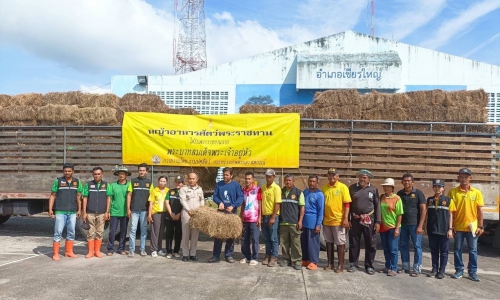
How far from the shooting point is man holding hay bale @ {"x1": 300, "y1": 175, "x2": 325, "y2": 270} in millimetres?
6281

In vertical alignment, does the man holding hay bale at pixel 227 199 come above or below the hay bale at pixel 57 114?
below

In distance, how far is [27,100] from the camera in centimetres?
893

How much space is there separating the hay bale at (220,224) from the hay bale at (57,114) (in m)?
4.32

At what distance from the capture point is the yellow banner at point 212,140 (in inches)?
313

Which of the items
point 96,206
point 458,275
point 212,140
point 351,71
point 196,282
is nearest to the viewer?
point 196,282

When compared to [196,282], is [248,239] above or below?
above

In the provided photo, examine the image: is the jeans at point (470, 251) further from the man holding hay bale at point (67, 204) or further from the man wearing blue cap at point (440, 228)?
the man holding hay bale at point (67, 204)

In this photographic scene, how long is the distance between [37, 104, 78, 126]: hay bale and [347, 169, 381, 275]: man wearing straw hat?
6464mm

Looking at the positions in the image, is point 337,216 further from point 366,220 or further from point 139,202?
point 139,202

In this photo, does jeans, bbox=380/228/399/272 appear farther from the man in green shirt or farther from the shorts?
the man in green shirt

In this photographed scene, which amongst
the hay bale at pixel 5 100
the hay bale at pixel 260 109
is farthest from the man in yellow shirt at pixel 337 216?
the hay bale at pixel 5 100

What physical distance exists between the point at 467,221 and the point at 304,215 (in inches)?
104

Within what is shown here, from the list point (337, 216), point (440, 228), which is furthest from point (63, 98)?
point (440, 228)

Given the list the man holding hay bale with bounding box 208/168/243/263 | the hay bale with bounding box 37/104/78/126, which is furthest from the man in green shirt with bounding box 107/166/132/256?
the hay bale with bounding box 37/104/78/126
